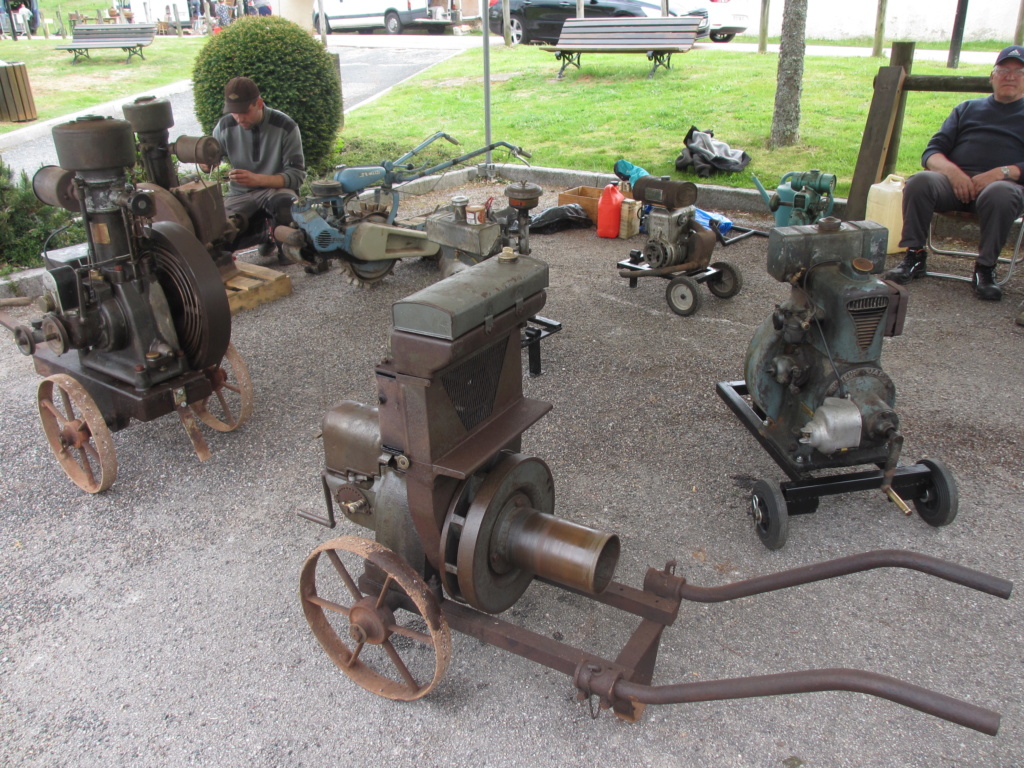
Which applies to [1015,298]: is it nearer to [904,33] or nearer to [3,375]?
[3,375]

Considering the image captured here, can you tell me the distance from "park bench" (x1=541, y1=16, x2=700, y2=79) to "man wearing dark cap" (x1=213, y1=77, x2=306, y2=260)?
7987 millimetres

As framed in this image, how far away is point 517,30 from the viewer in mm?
16984

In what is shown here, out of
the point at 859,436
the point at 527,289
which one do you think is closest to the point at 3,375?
the point at 527,289

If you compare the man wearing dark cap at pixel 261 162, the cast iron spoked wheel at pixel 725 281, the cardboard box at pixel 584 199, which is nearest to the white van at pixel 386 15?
the cardboard box at pixel 584 199

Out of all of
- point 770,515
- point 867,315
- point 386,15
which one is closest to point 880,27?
point 867,315

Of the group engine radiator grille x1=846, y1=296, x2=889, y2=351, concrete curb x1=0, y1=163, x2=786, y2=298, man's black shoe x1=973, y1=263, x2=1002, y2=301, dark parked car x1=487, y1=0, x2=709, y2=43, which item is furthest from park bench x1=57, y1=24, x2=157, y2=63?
engine radiator grille x1=846, y1=296, x2=889, y2=351

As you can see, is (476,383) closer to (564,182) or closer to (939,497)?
(939,497)

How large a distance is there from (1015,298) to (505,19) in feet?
44.1

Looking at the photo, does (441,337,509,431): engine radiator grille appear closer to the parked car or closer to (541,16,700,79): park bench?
(541,16,700,79): park bench

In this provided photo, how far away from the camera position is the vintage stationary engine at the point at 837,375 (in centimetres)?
273

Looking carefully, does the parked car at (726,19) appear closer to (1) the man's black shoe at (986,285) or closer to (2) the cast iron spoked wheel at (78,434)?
(1) the man's black shoe at (986,285)

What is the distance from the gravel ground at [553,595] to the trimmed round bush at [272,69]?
366cm

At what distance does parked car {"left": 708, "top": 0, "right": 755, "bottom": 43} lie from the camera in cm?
1539

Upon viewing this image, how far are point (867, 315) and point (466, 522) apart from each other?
169 centimetres
